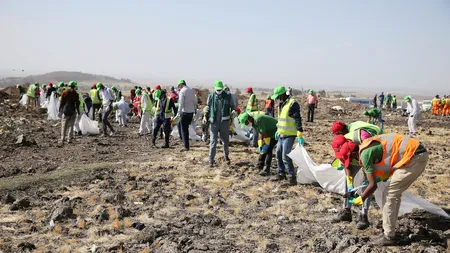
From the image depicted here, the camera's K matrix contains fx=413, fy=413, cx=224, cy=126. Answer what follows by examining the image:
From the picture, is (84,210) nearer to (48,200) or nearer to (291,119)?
(48,200)

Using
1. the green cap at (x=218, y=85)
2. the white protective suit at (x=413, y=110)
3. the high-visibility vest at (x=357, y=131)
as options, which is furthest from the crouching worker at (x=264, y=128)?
the white protective suit at (x=413, y=110)

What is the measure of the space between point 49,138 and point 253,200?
8157mm

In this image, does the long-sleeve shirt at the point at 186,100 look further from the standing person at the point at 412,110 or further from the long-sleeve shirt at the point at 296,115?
the standing person at the point at 412,110

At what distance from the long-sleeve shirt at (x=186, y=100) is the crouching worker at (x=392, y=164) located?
577 cm

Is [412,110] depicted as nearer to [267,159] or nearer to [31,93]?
[267,159]

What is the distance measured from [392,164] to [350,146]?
0.45 metres

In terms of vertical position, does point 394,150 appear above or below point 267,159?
above

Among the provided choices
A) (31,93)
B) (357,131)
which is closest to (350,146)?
(357,131)

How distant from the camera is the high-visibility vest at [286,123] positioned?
6578mm

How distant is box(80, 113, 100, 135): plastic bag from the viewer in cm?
1245

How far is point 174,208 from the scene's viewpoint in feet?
18.9

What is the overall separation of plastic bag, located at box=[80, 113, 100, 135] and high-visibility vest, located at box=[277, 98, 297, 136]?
763 cm

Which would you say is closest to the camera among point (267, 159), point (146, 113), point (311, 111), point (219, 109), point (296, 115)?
point (296, 115)

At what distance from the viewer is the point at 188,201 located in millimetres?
6082
